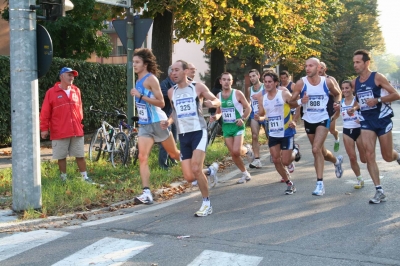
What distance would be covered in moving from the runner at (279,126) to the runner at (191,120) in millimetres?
1738

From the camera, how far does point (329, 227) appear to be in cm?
682

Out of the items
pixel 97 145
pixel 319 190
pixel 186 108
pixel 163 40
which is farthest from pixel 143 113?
pixel 163 40

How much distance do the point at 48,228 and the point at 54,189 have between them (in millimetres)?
1810

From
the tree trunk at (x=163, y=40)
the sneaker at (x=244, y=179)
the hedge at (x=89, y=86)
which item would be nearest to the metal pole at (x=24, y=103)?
the sneaker at (x=244, y=179)

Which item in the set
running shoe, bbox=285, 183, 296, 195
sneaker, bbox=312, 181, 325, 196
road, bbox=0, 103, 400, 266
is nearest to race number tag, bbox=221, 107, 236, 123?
road, bbox=0, 103, 400, 266

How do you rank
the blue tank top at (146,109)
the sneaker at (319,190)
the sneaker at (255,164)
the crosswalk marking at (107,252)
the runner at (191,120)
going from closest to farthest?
the crosswalk marking at (107,252), the runner at (191,120), the blue tank top at (146,109), the sneaker at (319,190), the sneaker at (255,164)

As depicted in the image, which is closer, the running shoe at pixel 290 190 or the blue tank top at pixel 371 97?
the blue tank top at pixel 371 97

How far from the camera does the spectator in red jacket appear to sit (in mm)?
9586

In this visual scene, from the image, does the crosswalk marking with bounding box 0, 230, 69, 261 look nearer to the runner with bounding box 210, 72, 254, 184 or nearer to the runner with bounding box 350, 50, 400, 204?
the runner with bounding box 210, 72, 254, 184

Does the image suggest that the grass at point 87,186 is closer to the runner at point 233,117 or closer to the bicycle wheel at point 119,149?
the bicycle wheel at point 119,149

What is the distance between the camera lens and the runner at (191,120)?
7.66 meters

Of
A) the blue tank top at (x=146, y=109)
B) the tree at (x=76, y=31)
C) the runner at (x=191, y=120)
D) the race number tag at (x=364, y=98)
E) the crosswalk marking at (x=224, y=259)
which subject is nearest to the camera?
the crosswalk marking at (x=224, y=259)

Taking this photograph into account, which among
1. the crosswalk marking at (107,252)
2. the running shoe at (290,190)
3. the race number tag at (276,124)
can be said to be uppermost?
the race number tag at (276,124)

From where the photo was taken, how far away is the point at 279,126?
924cm
